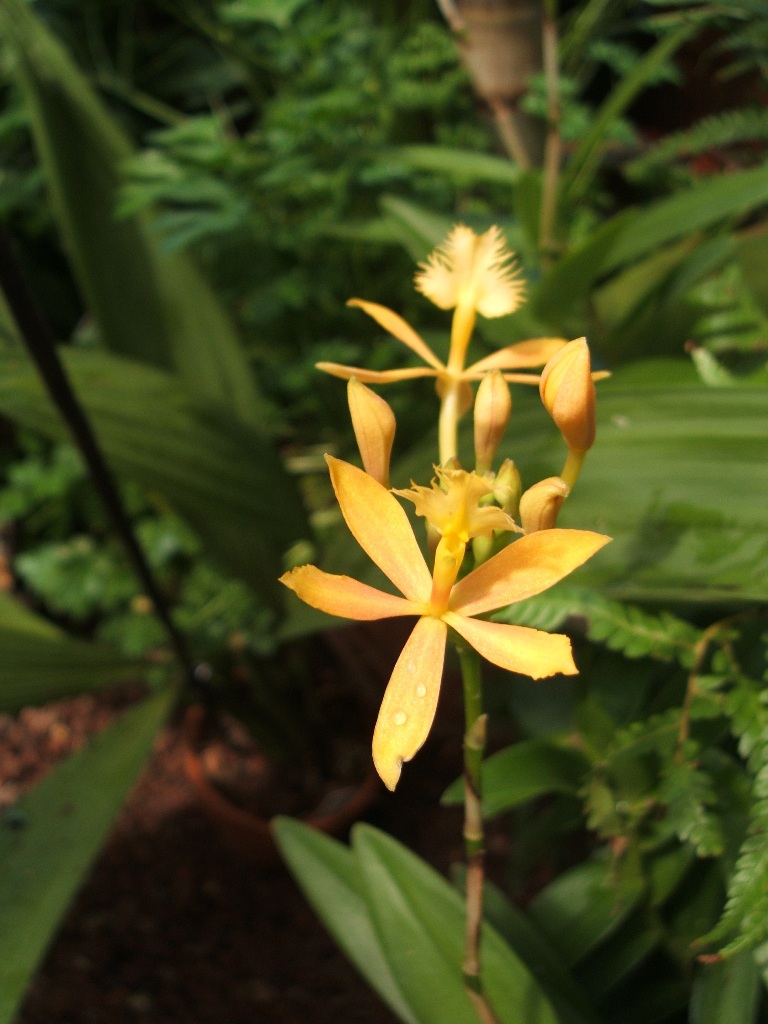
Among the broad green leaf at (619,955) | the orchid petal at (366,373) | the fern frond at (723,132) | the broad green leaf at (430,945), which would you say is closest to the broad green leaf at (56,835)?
the broad green leaf at (430,945)

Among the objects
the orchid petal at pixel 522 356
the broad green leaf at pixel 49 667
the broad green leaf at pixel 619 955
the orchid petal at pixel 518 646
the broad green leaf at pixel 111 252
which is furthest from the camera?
the broad green leaf at pixel 111 252

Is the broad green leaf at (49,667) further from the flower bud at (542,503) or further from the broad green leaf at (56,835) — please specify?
the flower bud at (542,503)

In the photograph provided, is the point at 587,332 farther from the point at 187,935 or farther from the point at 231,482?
the point at 187,935

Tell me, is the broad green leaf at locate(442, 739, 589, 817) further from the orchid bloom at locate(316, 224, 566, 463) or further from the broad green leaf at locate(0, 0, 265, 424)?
the broad green leaf at locate(0, 0, 265, 424)

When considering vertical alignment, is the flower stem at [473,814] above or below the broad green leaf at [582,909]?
above

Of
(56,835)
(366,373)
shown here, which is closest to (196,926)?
(56,835)
